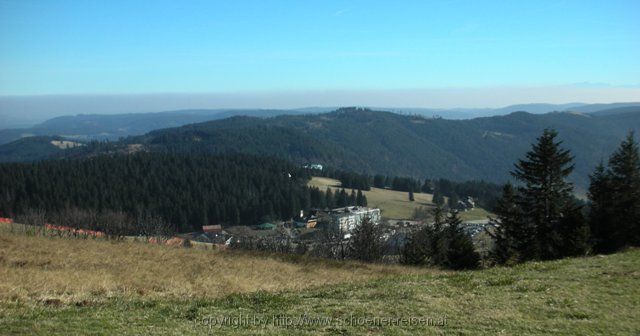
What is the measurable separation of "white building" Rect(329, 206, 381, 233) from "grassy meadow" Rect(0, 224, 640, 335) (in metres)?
88.7

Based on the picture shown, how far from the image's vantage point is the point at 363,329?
9125mm

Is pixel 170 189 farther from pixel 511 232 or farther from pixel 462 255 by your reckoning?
pixel 511 232

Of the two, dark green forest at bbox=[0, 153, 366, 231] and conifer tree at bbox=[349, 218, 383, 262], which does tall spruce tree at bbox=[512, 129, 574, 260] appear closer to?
conifer tree at bbox=[349, 218, 383, 262]

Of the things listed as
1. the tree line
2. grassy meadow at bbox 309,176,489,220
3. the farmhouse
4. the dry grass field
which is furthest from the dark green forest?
the tree line

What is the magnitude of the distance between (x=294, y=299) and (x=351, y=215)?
111017 millimetres

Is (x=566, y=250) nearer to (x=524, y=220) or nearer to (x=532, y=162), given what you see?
(x=524, y=220)

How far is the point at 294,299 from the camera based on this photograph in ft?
40.3

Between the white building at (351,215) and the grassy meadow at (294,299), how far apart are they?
88.7 metres

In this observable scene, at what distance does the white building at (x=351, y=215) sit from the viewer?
113 m

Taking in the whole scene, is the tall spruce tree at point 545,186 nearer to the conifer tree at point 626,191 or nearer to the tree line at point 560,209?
the tree line at point 560,209

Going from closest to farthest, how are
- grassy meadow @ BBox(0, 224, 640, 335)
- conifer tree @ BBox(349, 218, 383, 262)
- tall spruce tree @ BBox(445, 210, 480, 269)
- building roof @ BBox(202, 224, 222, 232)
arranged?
1. grassy meadow @ BBox(0, 224, 640, 335)
2. tall spruce tree @ BBox(445, 210, 480, 269)
3. conifer tree @ BBox(349, 218, 383, 262)
4. building roof @ BBox(202, 224, 222, 232)

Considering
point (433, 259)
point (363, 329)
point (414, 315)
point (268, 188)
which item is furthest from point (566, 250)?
point (268, 188)

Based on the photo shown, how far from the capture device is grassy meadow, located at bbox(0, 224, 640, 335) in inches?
363

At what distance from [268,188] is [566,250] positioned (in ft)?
416
